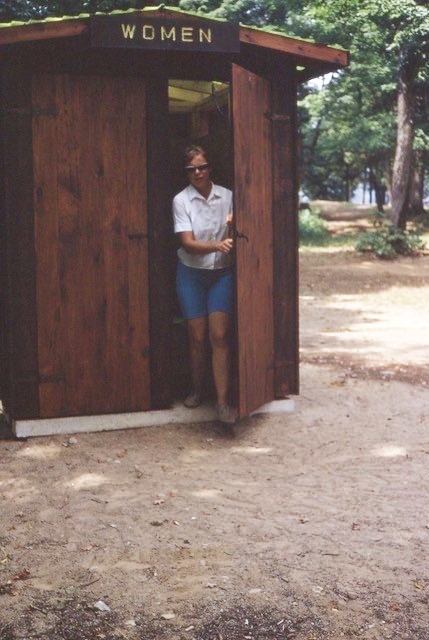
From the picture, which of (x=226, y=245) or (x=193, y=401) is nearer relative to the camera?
(x=226, y=245)

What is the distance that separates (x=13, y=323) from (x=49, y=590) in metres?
3.09

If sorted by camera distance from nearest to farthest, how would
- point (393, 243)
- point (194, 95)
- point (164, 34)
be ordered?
point (164, 34) < point (194, 95) < point (393, 243)

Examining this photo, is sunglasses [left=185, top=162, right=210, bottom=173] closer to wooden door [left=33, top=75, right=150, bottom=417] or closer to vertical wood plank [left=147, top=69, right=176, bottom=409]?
vertical wood plank [left=147, top=69, right=176, bottom=409]

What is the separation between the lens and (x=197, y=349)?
769 centimetres

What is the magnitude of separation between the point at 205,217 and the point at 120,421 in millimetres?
1839

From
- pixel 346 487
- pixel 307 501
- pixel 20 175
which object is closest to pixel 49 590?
pixel 307 501

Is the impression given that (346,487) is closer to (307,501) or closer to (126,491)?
(307,501)

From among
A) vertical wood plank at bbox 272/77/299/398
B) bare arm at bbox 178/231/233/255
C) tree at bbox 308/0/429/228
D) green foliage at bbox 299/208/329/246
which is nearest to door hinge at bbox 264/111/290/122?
vertical wood plank at bbox 272/77/299/398

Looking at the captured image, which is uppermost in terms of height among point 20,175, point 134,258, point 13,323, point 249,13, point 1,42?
point 249,13

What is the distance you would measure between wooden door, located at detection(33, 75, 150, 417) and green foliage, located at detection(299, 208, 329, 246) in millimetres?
21637

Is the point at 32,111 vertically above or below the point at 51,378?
above

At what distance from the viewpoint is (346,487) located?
20.8 feet

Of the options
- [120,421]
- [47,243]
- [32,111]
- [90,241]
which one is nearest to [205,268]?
[90,241]

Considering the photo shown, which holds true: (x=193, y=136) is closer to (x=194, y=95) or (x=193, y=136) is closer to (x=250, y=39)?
(x=194, y=95)
